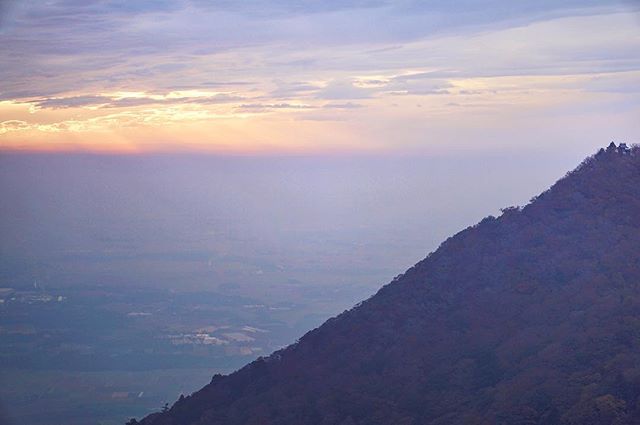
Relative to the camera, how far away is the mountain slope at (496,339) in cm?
1052

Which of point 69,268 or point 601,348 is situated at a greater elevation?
point 69,268

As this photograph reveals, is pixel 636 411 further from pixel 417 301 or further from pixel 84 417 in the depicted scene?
pixel 84 417

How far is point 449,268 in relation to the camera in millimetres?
15297

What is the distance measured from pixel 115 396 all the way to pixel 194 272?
18.1 metres

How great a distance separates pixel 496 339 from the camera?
12406 millimetres

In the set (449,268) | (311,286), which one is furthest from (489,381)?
(311,286)

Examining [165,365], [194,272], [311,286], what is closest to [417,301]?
[165,365]

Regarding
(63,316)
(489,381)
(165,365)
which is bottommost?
(489,381)

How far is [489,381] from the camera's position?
1154 centimetres

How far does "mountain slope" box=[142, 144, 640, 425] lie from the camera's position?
10516mm

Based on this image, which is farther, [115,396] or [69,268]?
[69,268]

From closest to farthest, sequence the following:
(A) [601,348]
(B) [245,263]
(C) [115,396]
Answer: (A) [601,348] → (C) [115,396] → (B) [245,263]

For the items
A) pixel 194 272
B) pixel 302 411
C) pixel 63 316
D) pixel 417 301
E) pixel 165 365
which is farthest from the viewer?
pixel 194 272

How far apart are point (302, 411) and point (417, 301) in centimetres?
327
